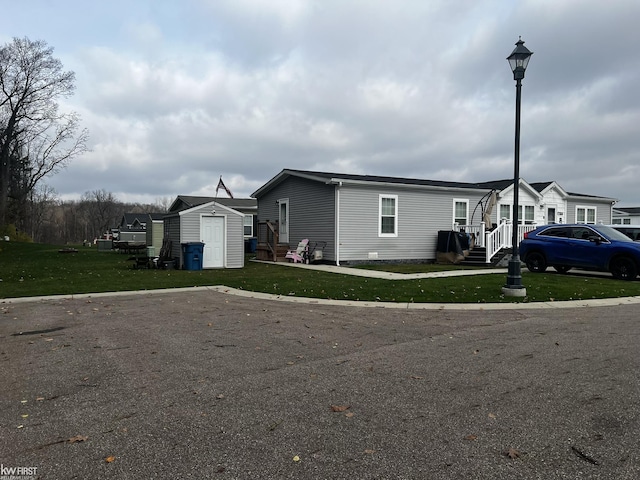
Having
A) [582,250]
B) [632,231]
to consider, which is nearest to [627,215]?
[632,231]

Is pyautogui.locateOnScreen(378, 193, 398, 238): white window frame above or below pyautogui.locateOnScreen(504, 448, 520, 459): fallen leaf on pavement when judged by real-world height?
above

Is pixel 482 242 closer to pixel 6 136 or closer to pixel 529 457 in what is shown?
pixel 529 457

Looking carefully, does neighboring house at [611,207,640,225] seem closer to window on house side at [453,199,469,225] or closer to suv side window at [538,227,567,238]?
window on house side at [453,199,469,225]

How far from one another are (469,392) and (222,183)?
50.5 metres

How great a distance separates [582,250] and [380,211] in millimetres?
8201

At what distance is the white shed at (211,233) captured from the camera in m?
19.1

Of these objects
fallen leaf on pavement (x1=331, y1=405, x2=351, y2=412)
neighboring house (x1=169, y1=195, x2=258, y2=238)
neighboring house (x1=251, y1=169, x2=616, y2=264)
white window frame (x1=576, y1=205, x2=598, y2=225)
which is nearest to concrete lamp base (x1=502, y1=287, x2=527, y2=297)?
fallen leaf on pavement (x1=331, y1=405, x2=351, y2=412)

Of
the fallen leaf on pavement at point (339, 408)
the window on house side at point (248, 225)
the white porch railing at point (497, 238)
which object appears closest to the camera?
the fallen leaf on pavement at point (339, 408)

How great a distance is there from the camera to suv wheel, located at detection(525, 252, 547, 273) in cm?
1606

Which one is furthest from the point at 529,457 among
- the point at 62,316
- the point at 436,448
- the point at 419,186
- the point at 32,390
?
the point at 419,186

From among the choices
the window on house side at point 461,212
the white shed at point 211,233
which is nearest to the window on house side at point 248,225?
the white shed at point 211,233

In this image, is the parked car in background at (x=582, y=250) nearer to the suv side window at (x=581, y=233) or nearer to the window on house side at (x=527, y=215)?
the suv side window at (x=581, y=233)

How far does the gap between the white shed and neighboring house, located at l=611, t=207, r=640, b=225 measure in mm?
47368

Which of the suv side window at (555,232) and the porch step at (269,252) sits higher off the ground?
the suv side window at (555,232)
